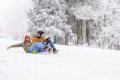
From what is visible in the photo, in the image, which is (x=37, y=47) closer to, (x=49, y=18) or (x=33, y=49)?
(x=33, y=49)

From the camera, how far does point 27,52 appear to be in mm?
12906

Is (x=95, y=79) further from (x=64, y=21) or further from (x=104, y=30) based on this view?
(x=104, y=30)

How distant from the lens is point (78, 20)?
1326 inches

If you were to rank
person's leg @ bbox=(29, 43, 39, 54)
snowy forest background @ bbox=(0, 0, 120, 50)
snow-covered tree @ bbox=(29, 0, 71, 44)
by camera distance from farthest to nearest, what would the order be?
snowy forest background @ bbox=(0, 0, 120, 50) → snow-covered tree @ bbox=(29, 0, 71, 44) → person's leg @ bbox=(29, 43, 39, 54)

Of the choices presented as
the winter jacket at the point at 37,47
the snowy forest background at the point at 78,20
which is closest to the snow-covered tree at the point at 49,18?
the snowy forest background at the point at 78,20

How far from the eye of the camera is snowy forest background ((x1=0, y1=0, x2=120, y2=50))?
3152 cm

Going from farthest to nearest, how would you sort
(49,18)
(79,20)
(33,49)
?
(79,20) → (49,18) → (33,49)

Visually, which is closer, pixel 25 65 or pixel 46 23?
pixel 25 65

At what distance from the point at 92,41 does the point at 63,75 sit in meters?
28.8

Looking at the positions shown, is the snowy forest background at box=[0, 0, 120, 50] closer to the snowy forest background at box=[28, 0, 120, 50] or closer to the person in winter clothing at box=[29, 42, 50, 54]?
the snowy forest background at box=[28, 0, 120, 50]

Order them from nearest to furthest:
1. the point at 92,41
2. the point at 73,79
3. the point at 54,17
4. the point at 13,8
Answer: the point at 73,79 → the point at 54,17 → the point at 92,41 → the point at 13,8

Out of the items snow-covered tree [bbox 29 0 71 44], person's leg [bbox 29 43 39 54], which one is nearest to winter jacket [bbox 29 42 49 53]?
person's leg [bbox 29 43 39 54]

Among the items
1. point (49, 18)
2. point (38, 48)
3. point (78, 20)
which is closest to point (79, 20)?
point (78, 20)

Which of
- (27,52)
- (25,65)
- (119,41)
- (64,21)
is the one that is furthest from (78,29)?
(25,65)
